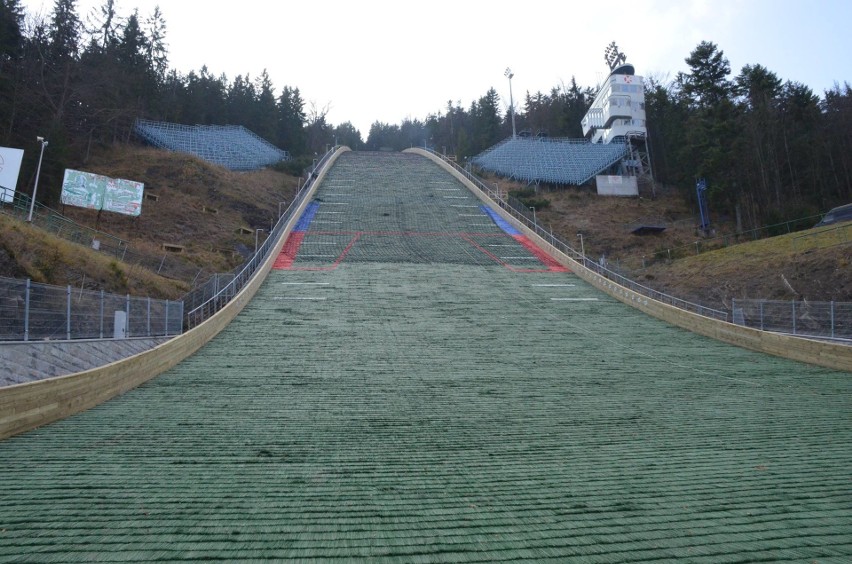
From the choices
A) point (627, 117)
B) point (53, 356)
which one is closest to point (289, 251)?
point (53, 356)

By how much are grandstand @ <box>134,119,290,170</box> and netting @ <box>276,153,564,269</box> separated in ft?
22.5

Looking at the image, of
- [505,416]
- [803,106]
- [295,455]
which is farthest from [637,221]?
[295,455]

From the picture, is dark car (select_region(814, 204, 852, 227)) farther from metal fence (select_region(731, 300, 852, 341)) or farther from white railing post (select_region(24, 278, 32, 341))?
white railing post (select_region(24, 278, 32, 341))

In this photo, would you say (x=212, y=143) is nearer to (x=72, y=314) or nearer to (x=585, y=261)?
(x=585, y=261)

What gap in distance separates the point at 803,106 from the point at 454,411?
44196 mm

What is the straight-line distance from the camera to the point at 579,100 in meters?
70.1

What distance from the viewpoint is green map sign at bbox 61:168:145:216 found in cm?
2181

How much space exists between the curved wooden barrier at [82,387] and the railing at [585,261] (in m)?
13.2

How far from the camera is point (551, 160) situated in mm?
48438

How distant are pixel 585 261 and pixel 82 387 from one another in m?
20.2

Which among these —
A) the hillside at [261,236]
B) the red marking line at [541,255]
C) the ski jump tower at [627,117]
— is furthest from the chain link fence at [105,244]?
the ski jump tower at [627,117]

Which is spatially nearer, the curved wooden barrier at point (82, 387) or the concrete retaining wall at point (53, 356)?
the curved wooden barrier at point (82, 387)

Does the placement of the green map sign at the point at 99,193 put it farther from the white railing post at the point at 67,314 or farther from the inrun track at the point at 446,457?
the white railing post at the point at 67,314

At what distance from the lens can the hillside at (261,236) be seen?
15516mm
